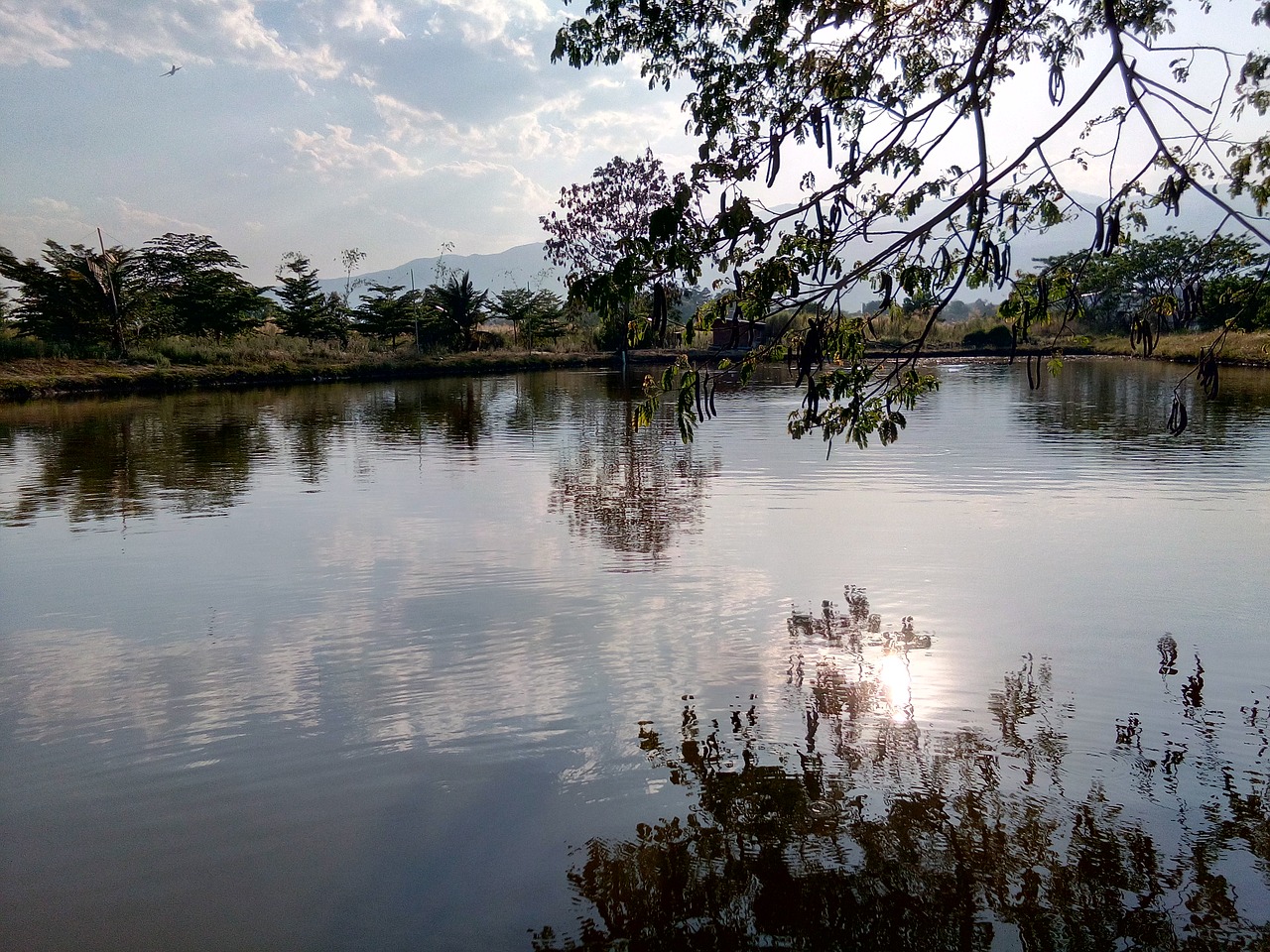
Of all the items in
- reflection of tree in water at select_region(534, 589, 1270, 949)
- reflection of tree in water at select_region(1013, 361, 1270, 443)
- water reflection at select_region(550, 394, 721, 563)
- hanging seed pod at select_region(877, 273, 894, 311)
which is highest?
hanging seed pod at select_region(877, 273, 894, 311)

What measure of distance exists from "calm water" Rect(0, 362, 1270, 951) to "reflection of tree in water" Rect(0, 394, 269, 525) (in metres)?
0.48

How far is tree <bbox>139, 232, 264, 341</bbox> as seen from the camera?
37.2 meters

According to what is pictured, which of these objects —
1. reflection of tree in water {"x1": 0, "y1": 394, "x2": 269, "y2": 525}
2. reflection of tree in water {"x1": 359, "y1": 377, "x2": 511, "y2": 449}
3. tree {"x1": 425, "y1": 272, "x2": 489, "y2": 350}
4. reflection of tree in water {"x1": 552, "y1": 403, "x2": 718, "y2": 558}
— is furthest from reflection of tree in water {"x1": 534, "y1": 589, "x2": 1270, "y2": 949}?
tree {"x1": 425, "y1": 272, "x2": 489, "y2": 350}

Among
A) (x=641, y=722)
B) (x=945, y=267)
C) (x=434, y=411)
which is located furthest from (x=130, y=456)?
(x=945, y=267)

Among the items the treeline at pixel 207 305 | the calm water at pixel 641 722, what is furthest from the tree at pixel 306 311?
the calm water at pixel 641 722

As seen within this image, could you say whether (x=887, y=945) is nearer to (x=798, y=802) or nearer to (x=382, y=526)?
(x=798, y=802)

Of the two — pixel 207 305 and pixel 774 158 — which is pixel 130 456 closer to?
pixel 774 158

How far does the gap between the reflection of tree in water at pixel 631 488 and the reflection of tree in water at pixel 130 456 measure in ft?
13.0

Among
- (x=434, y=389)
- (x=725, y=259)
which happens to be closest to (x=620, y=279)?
(x=725, y=259)

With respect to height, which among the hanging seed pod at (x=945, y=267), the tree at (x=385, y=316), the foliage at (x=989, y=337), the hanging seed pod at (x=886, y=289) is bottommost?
the hanging seed pod at (x=886, y=289)

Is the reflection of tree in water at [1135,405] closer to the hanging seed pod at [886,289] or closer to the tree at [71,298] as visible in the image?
the hanging seed pod at [886,289]

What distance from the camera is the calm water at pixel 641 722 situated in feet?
9.55

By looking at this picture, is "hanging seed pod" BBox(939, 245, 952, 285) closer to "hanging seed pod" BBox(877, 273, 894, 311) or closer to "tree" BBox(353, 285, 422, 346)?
"hanging seed pod" BBox(877, 273, 894, 311)

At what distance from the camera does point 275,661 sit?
506cm
